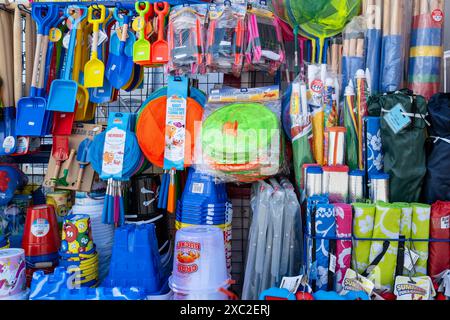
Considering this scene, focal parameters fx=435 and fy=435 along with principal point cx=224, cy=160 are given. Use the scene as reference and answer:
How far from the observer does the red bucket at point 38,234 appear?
2311mm

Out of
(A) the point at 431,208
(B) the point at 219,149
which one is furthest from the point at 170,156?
(A) the point at 431,208

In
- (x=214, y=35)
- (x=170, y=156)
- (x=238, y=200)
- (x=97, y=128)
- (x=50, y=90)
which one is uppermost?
(x=214, y=35)

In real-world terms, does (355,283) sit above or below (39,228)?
below

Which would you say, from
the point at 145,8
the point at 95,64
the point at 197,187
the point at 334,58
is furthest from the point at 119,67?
the point at 334,58

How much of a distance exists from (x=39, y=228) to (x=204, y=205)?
89 centimetres

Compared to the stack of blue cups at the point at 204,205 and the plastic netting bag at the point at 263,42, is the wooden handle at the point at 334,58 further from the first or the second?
the stack of blue cups at the point at 204,205

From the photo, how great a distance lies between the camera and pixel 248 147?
2174 mm

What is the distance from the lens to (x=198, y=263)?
6.19ft

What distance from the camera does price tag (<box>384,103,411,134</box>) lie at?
1941mm

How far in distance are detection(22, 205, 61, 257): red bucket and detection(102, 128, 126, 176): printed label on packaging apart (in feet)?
1.27

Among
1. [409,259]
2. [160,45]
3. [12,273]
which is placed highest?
[160,45]

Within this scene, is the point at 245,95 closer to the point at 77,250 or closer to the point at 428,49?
the point at 428,49
